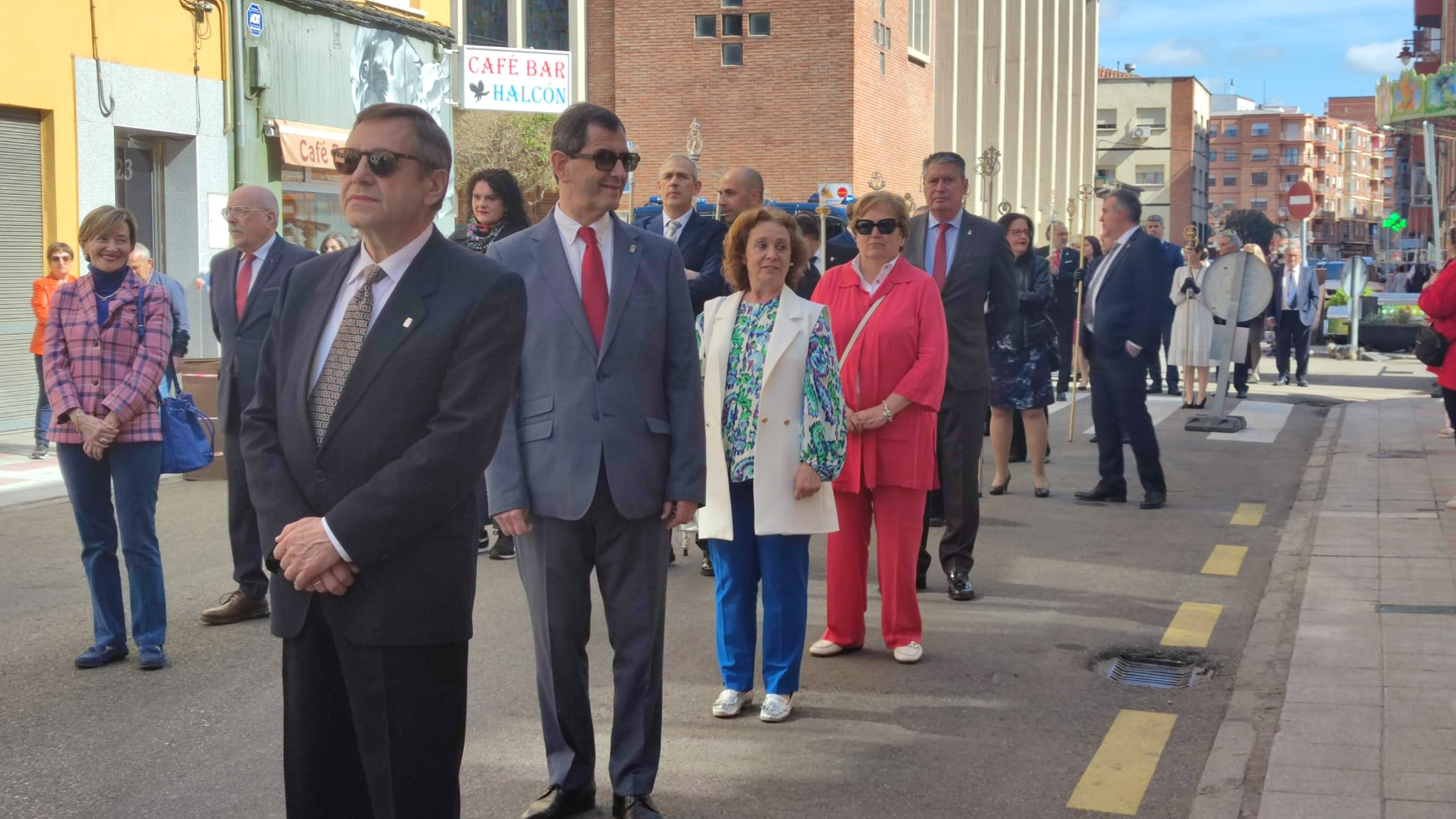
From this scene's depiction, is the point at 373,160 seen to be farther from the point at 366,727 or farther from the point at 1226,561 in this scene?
the point at 1226,561

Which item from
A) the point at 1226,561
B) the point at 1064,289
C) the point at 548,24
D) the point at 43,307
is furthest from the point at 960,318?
the point at 548,24

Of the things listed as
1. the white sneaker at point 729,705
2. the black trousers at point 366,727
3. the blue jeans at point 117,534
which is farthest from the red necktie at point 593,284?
the blue jeans at point 117,534

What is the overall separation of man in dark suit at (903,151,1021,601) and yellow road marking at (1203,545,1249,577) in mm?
1443

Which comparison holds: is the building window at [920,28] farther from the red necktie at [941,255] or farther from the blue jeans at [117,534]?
the blue jeans at [117,534]

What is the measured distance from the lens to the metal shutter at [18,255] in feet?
53.1

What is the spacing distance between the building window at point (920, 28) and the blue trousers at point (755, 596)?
46.2 m

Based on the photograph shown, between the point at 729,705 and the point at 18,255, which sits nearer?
the point at 729,705

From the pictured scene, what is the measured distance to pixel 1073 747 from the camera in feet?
17.6

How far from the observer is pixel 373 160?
3176mm

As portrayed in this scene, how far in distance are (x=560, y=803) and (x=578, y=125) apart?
1.95 m

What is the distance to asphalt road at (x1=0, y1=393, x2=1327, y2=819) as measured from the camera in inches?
191

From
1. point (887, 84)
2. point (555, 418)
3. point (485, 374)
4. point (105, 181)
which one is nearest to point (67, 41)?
point (105, 181)

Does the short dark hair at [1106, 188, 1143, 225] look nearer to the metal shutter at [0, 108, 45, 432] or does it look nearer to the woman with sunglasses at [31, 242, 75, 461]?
the woman with sunglasses at [31, 242, 75, 461]

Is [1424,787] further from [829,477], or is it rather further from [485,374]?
[485,374]
